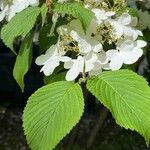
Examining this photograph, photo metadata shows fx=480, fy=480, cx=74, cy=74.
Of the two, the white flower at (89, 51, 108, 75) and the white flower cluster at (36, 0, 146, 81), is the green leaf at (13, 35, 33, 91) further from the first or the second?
the white flower at (89, 51, 108, 75)

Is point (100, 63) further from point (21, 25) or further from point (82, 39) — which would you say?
point (21, 25)

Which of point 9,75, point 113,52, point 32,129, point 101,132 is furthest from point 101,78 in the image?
point 9,75

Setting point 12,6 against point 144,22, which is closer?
point 12,6

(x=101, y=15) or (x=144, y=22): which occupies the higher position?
(x=101, y=15)

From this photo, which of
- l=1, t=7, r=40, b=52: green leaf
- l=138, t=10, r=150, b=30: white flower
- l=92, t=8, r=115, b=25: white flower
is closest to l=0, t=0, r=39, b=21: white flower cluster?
l=1, t=7, r=40, b=52: green leaf

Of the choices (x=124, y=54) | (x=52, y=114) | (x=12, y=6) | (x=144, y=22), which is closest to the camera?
(x=52, y=114)

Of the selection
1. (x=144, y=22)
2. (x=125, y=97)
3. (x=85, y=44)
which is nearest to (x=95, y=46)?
(x=85, y=44)

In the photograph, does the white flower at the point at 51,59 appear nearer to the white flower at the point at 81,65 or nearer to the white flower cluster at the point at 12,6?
the white flower at the point at 81,65

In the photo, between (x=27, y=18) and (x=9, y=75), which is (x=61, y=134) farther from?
(x=9, y=75)
